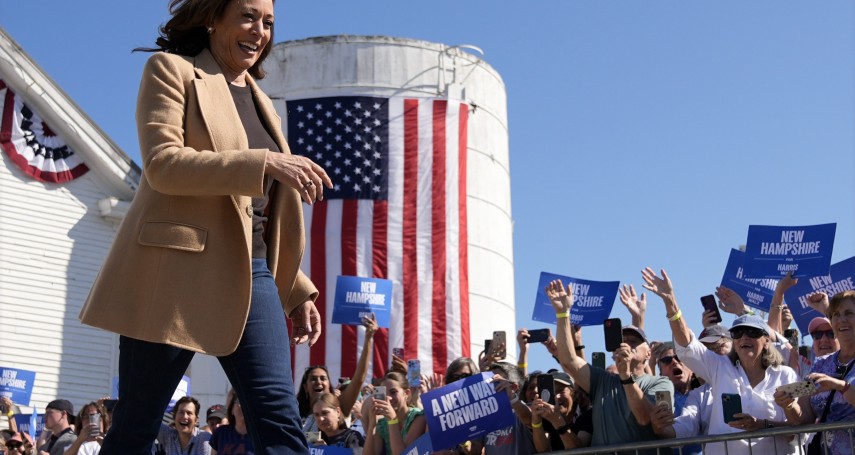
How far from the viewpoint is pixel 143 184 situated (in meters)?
3.36

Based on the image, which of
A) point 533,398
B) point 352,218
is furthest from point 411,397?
point 352,218

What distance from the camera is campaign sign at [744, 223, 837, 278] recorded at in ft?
32.1

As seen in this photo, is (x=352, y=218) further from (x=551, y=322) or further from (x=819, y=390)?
(x=819, y=390)

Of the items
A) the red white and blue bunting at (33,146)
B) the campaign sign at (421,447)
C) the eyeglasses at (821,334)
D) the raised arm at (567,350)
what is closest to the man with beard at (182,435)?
the campaign sign at (421,447)

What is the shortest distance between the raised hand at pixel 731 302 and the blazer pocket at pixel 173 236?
7591 mm

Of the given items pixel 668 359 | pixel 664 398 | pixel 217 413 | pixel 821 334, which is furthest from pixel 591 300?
pixel 664 398

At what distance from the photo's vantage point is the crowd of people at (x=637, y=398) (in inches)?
269

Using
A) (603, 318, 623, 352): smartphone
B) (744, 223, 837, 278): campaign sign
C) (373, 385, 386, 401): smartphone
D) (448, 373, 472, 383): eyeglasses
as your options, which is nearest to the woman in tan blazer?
(603, 318, 623, 352): smartphone

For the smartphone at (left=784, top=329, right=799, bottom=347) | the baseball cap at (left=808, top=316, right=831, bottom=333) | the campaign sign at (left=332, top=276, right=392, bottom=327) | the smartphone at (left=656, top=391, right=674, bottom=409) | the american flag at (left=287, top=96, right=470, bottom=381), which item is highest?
the american flag at (left=287, top=96, right=470, bottom=381)

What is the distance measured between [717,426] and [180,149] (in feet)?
16.2

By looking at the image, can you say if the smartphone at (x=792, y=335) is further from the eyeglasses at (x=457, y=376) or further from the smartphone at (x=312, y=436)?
the smartphone at (x=312, y=436)

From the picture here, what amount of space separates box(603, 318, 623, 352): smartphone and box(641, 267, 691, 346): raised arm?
0.34 metres

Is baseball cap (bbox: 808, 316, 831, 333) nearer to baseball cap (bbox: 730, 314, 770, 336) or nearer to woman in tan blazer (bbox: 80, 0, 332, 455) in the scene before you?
baseball cap (bbox: 730, 314, 770, 336)

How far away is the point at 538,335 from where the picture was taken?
9.34m
